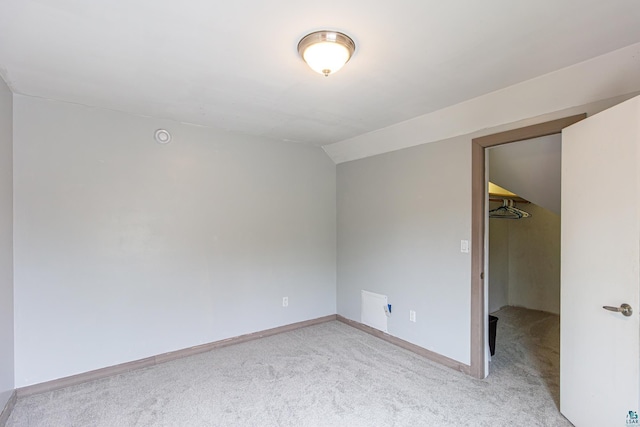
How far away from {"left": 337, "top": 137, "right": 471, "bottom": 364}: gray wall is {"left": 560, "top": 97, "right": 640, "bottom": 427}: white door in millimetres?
806

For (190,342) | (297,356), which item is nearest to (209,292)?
(190,342)

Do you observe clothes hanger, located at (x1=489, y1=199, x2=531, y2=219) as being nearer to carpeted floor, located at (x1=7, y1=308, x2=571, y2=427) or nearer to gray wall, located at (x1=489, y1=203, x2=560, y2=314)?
gray wall, located at (x1=489, y1=203, x2=560, y2=314)

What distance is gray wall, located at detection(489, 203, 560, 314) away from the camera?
459 cm

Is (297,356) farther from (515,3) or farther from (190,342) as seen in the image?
(515,3)

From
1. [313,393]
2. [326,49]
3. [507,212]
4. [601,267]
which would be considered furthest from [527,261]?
[326,49]

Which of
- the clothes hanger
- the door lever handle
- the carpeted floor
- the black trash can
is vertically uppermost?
the clothes hanger

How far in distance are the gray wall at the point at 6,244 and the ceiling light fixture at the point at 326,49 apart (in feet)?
7.01

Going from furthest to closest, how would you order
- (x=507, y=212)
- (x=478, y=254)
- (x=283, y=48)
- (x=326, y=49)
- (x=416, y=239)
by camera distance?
(x=507, y=212)
(x=416, y=239)
(x=478, y=254)
(x=283, y=48)
(x=326, y=49)

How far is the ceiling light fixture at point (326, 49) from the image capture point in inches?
64.6

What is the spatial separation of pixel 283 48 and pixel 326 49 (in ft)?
0.88

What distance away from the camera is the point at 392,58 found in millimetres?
1902

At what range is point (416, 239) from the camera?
3316mm

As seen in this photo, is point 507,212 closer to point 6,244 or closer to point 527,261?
point 527,261

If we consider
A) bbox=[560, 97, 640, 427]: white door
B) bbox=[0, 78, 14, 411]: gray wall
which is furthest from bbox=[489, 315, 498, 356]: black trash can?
bbox=[0, 78, 14, 411]: gray wall
